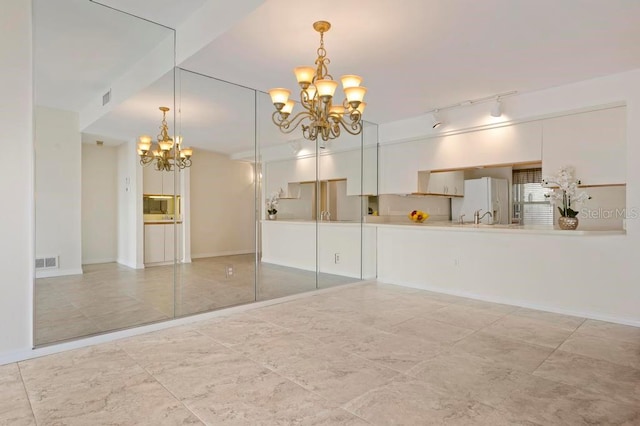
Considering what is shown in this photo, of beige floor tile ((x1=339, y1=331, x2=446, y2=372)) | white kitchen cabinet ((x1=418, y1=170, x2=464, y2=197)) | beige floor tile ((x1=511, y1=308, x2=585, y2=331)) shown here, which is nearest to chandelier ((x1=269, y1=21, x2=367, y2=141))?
beige floor tile ((x1=339, y1=331, x2=446, y2=372))

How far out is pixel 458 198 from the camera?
774 cm

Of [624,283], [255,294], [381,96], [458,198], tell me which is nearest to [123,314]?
[255,294]

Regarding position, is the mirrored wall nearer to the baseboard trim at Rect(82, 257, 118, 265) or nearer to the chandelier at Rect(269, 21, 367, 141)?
the baseboard trim at Rect(82, 257, 118, 265)

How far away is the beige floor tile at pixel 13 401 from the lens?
2.05 m

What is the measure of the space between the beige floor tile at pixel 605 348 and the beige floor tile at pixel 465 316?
757 millimetres

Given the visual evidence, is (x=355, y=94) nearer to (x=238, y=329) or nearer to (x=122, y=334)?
(x=238, y=329)

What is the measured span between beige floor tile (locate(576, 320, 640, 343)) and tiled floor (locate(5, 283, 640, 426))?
2 cm

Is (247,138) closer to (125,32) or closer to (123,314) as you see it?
(125,32)

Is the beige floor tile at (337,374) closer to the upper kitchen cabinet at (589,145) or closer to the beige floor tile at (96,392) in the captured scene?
the beige floor tile at (96,392)

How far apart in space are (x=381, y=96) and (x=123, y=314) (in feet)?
12.7

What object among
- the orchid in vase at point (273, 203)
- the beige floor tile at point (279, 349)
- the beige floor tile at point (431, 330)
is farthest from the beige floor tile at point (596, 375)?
the orchid in vase at point (273, 203)

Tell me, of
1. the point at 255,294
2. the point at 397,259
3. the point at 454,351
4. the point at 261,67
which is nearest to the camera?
the point at 454,351

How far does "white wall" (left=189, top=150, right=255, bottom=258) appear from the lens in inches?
159

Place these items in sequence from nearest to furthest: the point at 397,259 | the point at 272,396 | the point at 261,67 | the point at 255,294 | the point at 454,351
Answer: the point at 272,396 < the point at 454,351 < the point at 261,67 < the point at 255,294 < the point at 397,259
